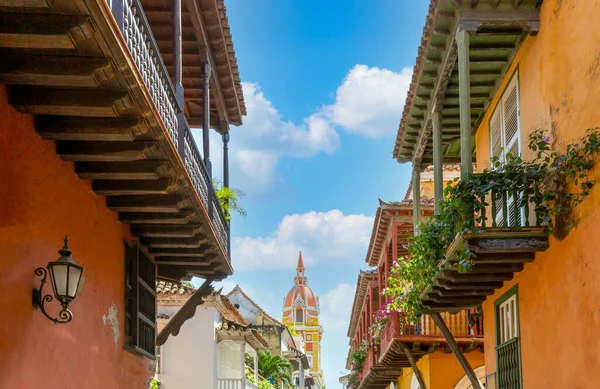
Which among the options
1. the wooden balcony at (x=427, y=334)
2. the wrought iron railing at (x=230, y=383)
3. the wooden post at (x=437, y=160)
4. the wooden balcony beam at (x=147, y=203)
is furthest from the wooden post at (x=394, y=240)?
the wooden balcony beam at (x=147, y=203)

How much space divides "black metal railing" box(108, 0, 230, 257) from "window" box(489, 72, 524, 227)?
3.77 meters

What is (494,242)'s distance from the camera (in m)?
9.48

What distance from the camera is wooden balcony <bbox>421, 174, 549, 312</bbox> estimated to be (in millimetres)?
9391

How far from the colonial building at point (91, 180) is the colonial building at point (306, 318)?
321ft

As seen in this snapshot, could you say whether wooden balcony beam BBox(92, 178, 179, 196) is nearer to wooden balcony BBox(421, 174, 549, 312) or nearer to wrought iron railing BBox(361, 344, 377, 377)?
wooden balcony BBox(421, 174, 549, 312)

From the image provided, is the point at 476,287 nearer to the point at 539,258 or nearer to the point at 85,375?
the point at 539,258

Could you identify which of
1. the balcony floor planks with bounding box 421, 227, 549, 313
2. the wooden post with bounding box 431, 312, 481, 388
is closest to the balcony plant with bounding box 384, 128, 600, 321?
the balcony floor planks with bounding box 421, 227, 549, 313

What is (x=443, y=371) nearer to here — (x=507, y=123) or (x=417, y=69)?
(x=417, y=69)

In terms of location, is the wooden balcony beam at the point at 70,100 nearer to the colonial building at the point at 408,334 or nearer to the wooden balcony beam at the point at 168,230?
the wooden balcony beam at the point at 168,230

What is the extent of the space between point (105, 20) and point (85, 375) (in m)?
4.84

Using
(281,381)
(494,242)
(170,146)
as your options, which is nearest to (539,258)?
(494,242)

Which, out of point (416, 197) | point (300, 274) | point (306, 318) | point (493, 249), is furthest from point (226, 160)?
point (300, 274)

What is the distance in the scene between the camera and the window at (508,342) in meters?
11.4

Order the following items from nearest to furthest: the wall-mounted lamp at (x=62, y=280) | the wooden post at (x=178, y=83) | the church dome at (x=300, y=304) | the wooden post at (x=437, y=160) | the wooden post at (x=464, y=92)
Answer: the wall-mounted lamp at (x=62, y=280) < the wooden post at (x=178, y=83) < the wooden post at (x=464, y=92) < the wooden post at (x=437, y=160) < the church dome at (x=300, y=304)
